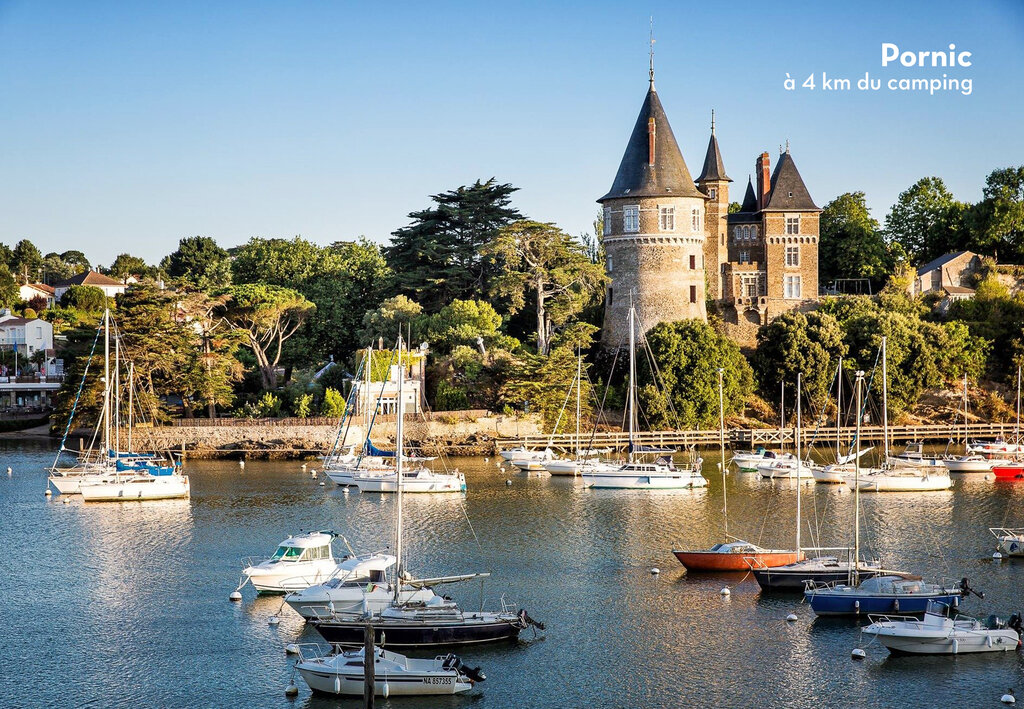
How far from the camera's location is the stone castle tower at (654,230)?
254 feet

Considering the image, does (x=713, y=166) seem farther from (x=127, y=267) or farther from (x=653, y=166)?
(x=127, y=267)

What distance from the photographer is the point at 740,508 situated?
2048 inches

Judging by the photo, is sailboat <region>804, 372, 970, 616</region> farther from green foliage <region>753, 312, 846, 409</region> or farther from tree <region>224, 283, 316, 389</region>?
tree <region>224, 283, 316, 389</region>

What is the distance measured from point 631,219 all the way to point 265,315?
25.2 m

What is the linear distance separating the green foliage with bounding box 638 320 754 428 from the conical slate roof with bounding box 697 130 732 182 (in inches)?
557

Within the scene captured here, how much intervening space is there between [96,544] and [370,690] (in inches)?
875

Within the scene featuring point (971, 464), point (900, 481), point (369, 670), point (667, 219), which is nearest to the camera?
point (369, 670)

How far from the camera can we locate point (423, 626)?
30.7 m

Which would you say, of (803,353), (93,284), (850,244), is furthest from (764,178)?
(93,284)

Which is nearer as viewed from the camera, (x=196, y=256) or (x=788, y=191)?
(x=788, y=191)

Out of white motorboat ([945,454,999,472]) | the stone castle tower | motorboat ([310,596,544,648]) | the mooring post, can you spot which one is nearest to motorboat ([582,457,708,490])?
white motorboat ([945,454,999,472])

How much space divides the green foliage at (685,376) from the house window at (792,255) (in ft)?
43.5

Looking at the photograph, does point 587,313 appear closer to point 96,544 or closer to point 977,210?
point 977,210

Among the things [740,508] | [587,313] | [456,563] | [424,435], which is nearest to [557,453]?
[424,435]
